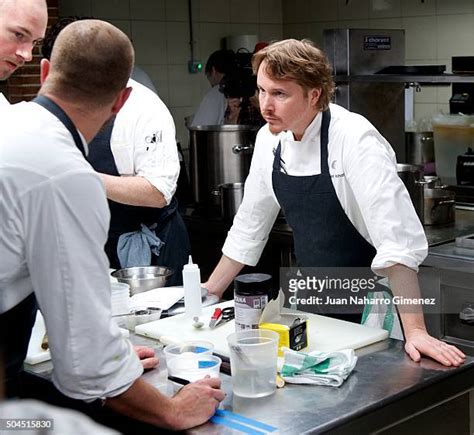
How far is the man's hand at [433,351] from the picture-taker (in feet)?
6.99

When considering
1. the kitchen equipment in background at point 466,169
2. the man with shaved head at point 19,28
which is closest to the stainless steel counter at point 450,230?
the kitchen equipment in background at point 466,169

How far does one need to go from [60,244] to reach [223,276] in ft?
4.56

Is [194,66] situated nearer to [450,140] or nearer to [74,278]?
[450,140]

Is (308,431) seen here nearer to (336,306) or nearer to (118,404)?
(118,404)

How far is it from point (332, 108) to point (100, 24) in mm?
1226

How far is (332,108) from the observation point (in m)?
2.85

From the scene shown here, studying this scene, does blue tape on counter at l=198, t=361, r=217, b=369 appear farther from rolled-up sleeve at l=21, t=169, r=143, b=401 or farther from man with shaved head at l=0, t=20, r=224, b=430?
rolled-up sleeve at l=21, t=169, r=143, b=401

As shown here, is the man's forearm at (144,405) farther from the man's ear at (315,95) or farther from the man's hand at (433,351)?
the man's ear at (315,95)

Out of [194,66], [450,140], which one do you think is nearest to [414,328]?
[450,140]

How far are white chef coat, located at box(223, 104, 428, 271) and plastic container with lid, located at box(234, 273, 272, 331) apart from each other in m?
0.41

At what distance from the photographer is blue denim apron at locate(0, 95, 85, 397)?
173cm

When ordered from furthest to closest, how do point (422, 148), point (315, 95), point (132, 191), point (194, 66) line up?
point (194, 66) < point (422, 148) < point (132, 191) < point (315, 95)

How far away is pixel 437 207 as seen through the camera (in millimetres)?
4051

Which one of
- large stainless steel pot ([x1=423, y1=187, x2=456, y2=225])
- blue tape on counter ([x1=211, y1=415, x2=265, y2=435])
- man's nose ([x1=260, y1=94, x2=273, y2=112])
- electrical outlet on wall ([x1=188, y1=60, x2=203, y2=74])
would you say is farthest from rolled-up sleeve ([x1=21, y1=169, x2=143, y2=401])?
electrical outlet on wall ([x1=188, y1=60, x2=203, y2=74])
